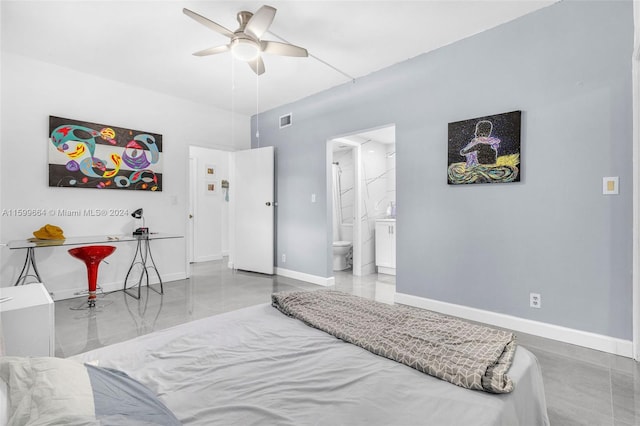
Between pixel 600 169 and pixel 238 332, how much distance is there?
2798 mm

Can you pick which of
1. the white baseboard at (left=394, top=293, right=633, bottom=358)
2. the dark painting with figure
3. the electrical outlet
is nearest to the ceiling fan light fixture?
the dark painting with figure

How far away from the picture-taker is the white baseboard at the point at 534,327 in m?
2.35

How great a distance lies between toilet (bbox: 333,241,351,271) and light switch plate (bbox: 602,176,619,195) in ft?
11.7

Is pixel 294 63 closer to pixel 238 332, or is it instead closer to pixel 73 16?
pixel 73 16

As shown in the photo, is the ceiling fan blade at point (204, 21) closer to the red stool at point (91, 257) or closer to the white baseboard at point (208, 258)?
the red stool at point (91, 257)

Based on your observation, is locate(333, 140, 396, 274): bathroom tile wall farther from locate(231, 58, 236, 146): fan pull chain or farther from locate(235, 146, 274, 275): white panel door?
locate(231, 58, 236, 146): fan pull chain

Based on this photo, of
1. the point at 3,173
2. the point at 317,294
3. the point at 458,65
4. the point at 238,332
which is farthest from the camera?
the point at 3,173

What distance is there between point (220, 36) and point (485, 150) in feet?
8.99

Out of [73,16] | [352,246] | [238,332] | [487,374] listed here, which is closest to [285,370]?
[238,332]

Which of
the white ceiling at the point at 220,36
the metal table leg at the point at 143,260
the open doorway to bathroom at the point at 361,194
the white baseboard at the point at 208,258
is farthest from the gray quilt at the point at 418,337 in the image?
the white baseboard at the point at 208,258

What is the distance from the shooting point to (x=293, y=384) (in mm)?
1091

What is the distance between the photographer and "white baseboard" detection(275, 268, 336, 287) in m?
4.53

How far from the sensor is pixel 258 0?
8.26 ft

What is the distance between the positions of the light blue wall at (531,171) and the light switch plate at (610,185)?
3 cm
